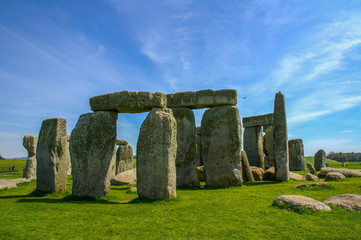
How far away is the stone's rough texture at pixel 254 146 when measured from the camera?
18219 mm

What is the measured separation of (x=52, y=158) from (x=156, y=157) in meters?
3.87

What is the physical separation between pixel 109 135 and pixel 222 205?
12.8 ft

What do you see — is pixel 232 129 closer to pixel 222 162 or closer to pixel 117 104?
pixel 222 162

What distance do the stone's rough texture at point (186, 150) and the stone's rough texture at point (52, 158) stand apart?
481cm

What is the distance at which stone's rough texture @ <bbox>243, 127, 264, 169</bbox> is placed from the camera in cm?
1822

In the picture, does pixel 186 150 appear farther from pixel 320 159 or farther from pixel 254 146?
pixel 320 159

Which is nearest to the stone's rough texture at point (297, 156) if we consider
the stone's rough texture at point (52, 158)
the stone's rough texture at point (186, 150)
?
the stone's rough texture at point (186, 150)

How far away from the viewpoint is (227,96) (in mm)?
11773

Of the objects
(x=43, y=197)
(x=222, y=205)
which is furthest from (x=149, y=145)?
(x=43, y=197)

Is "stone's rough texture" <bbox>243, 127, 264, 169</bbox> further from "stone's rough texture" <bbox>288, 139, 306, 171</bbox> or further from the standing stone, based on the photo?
the standing stone

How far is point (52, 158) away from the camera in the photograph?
28.8 ft

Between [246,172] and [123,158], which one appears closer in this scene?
[246,172]

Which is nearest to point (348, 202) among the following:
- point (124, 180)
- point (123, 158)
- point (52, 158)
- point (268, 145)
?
point (52, 158)

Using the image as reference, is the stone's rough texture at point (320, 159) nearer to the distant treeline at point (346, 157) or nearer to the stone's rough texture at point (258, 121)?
the stone's rough texture at point (258, 121)
